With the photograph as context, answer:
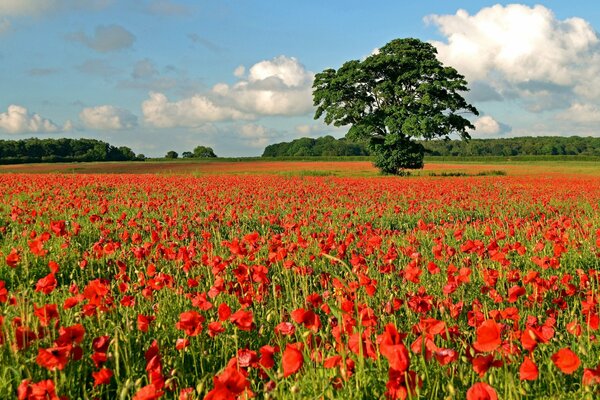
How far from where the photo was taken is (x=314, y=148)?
128 metres

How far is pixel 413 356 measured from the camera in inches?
117

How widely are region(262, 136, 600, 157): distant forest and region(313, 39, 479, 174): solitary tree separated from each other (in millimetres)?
70741

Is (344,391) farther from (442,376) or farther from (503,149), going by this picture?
(503,149)

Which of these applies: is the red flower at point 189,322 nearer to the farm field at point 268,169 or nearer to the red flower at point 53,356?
the red flower at point 53,356

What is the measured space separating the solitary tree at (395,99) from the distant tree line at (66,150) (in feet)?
187

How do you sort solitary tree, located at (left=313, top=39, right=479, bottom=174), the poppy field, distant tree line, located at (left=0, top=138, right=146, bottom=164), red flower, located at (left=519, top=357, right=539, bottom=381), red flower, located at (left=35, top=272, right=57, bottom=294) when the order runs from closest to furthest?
red flower, located at (left=519, top=357, right=539, bottom=381), the poppy field, red flower, located at (left=35, top=272, right=57, bottom=294), solitary tree, located at (left=313, top=39, right=479, bottom=174), distant tree line, located at (left=0, top=138, right=146, bottom=164)

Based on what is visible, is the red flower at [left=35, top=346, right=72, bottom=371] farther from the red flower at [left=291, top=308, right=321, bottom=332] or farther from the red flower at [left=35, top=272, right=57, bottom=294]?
the red flower at [left=35, top=272, right=57, bottom=294]

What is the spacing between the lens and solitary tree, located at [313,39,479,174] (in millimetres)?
36094

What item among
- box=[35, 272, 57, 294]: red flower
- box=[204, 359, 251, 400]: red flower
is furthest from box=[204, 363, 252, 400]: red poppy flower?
box=[35, 272, 57, 294]: red flower

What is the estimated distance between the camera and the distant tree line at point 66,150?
89.1 m

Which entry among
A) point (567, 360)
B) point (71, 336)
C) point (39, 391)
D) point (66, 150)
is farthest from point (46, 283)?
point (66, 150)

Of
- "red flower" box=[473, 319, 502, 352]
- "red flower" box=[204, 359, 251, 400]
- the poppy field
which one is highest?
"red flower" box=[473, 319, 502, 352]

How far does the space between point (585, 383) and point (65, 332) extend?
224 centimetres

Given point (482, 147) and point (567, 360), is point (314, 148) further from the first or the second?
point (567, 360)
